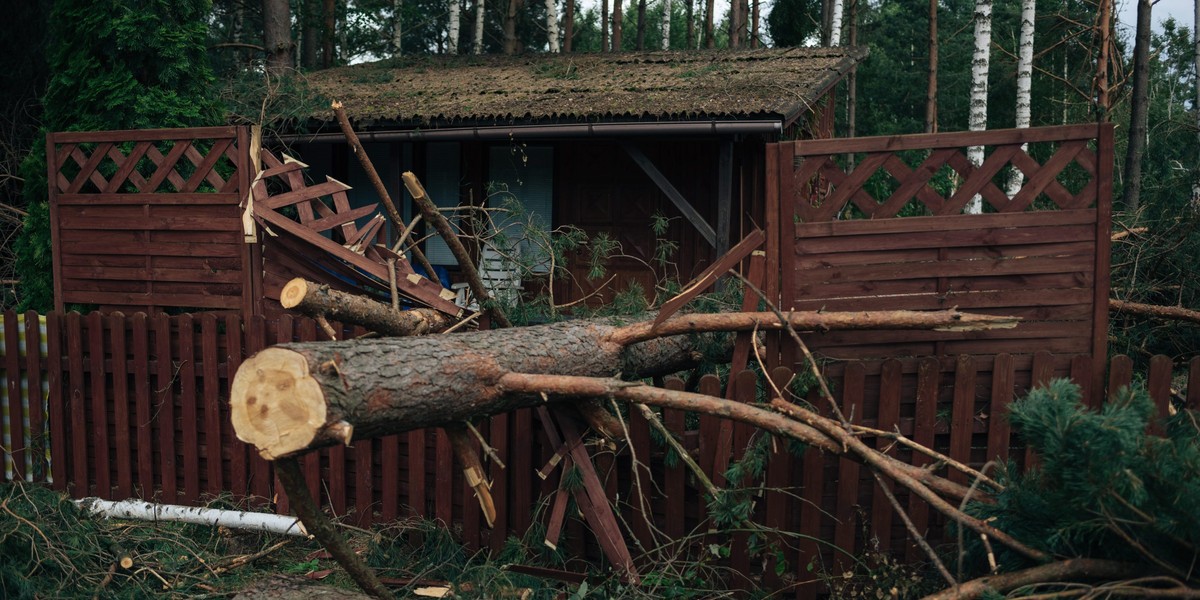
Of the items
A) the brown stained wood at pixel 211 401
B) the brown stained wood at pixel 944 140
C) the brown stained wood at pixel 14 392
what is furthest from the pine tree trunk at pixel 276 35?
the brown stained wood at pixel 944 140

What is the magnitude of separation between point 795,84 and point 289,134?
→ 18.4 ft

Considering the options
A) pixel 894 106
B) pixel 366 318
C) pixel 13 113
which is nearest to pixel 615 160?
pixel 366 318

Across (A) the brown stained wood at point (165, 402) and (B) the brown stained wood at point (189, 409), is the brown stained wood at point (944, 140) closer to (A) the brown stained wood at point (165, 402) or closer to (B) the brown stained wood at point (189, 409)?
(B) the brown stained wood at point (189, 409)

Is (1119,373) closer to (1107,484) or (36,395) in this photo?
(1107,484)

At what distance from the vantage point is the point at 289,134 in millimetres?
10641

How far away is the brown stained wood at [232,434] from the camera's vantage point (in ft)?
17.7

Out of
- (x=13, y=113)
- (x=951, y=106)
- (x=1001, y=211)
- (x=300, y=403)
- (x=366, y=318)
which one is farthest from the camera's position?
(x=951, y=106)

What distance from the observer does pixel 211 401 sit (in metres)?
5.51

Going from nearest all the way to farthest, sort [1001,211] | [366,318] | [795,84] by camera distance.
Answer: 1. [1001,211]
2. [366,318]
3. [795,84]

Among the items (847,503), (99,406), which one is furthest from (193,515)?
(847,503)

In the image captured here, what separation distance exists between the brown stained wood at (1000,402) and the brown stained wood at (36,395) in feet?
17.7

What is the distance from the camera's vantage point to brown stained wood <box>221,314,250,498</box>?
5.40 metres

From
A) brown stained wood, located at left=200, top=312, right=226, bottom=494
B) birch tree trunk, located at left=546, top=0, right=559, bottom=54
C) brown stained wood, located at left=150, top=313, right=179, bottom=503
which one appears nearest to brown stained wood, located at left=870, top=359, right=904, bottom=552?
brown stained wood, located at left=200, top=312, right=226, bottom=494

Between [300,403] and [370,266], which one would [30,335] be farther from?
[300,403]
